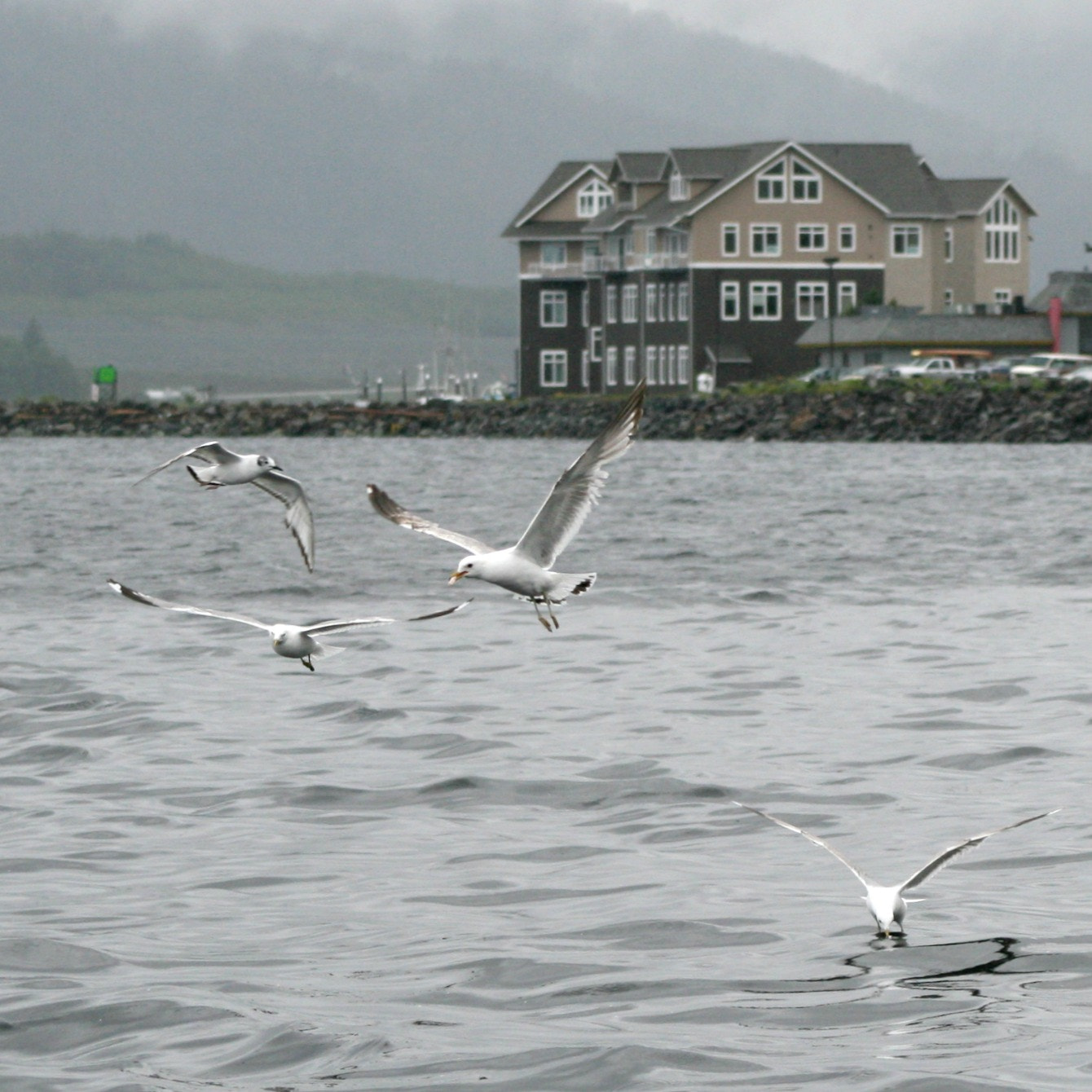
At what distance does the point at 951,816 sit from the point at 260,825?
470 centimetres

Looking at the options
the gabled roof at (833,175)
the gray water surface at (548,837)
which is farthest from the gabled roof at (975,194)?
the gray water surface at (548,837)

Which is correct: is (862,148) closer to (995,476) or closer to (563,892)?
(995,476)

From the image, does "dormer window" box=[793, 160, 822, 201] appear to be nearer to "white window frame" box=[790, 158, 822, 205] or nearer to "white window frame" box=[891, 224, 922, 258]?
"white window frame" box=[790, 158, 822, 205]

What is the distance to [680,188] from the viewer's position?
129 m

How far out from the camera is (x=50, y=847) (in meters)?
15.1

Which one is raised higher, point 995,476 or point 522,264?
point 522,264

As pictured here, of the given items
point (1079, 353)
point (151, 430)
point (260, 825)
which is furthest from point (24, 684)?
point (1079, 353)

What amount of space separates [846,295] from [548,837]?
381 feet

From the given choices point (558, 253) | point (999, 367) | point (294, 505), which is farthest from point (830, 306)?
point (294, 505)

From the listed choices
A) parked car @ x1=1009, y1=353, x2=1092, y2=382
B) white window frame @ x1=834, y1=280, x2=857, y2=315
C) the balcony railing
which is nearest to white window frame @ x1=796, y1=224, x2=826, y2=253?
white window frame @ x1=834, y1=280, x2=857, y2=315

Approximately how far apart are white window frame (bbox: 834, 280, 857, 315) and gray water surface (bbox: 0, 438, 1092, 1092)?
9538 cm

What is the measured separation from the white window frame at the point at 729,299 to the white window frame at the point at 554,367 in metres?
15.7

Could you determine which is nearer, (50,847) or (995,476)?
(50,847)

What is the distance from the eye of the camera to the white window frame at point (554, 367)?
462ft
